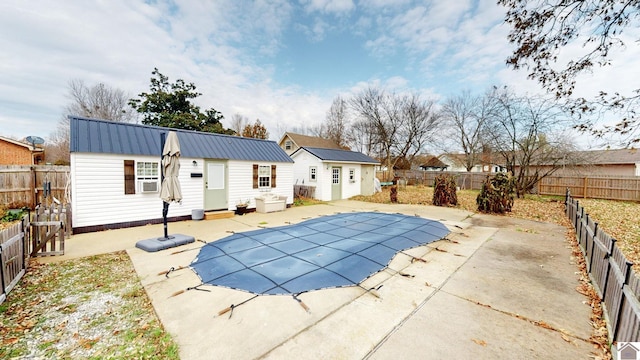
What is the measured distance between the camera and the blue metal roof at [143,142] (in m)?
7.26

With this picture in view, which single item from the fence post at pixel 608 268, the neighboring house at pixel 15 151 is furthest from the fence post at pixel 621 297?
the neighboring house at pixel 15 151

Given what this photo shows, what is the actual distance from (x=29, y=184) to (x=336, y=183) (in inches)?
521

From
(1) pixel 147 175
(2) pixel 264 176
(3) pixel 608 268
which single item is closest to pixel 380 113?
(2) pixel 264 176

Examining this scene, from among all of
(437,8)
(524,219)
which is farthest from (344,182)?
(437,8)

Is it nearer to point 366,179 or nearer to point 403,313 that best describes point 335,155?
point 366,179

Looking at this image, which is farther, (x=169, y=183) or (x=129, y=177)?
(x=129, y=177)

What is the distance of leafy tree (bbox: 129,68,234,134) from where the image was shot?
20.7 metres

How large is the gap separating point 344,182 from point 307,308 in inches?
498

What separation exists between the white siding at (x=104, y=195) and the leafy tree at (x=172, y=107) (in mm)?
14527

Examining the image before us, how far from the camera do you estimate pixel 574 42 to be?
4270mm

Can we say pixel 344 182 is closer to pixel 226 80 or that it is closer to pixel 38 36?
pixel 226 80

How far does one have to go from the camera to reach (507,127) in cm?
1491

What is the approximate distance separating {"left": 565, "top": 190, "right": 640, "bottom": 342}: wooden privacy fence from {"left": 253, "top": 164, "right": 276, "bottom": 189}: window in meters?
10.3

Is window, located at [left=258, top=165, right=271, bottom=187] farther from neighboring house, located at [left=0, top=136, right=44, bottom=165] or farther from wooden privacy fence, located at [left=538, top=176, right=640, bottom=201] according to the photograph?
wooden privacy fence, located at [left=538, top=176, right=640, bottom=201]
